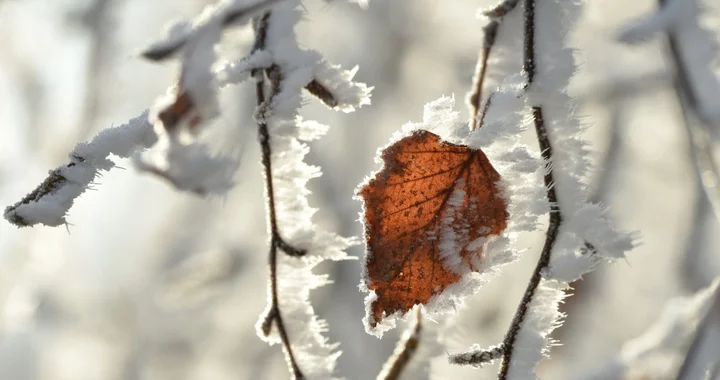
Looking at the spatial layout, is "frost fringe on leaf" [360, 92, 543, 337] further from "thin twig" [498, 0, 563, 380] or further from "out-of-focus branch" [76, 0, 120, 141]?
"out-of-focus branch" [76, 0, 120, 141]

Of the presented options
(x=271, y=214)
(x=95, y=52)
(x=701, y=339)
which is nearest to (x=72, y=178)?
(x=271, y=214)

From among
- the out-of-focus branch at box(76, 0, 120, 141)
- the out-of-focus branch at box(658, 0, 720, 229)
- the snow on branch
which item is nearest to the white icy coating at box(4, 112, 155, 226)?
the snow on branch

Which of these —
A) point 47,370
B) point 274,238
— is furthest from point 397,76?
point 274,238

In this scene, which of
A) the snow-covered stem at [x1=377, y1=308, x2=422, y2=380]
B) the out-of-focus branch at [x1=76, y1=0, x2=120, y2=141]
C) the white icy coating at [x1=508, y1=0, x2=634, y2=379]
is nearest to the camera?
the white icy coating at [x1=508, y1=0, x2=634, y2=379]

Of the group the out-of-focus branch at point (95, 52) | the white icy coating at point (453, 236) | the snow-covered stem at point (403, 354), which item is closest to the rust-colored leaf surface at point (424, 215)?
the white icy coating at point (453, 236)

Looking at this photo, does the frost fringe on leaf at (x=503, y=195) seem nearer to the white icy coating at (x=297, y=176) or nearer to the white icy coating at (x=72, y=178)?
the white icy coating at (x=297, y=176)
